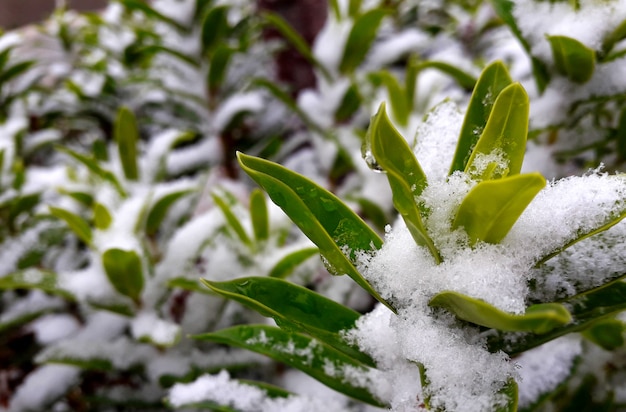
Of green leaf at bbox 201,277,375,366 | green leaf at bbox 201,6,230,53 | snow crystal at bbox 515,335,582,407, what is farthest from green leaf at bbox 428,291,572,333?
green leaf at bbox 201,6,230,53

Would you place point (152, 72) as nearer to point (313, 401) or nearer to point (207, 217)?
point (207, 217)

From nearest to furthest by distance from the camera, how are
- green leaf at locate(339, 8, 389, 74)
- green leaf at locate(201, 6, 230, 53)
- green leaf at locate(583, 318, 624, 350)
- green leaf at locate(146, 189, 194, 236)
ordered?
green leaf at locate(583, 318, 624, 350) < green leaf at locate(146, 189, 194, 236) < green leaf at locate(339, 8, 389, 74) < green leaf at locate(201, 6, 230, 53)

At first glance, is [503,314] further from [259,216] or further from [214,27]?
[214,27]

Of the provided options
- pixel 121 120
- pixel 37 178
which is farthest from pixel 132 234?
pixel 37 178

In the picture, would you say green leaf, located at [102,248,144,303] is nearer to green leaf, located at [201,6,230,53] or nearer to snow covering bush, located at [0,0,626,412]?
snow covering bush, located at [0,0,626,412]

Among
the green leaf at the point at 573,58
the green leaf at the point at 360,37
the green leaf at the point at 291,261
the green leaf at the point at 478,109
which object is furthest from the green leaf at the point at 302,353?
the green leaf at the point at 360,37

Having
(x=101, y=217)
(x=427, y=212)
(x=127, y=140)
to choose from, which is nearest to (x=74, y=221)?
(x=101, y=217)
